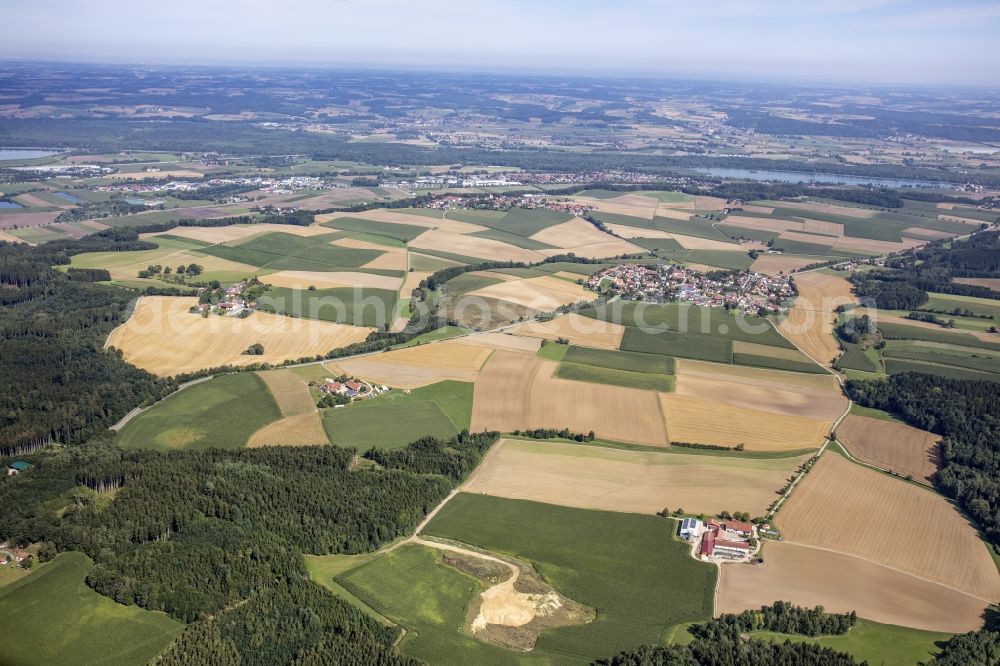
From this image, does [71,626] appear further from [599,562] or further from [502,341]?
[502,341]

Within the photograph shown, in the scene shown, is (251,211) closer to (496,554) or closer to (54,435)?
(54,435)

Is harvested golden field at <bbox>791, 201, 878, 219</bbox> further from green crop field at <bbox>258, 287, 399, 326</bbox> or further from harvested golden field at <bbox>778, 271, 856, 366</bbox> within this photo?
green crop field at <bbox>258, 287, 399, 326</bbox>

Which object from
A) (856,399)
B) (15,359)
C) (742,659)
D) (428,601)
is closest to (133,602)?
(428,601)

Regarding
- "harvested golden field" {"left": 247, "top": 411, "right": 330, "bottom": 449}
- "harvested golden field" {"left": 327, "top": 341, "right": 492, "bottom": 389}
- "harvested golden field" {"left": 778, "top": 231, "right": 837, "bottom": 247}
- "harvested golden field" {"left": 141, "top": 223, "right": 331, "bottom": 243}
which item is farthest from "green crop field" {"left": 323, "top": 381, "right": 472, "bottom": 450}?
"harvested golden field" {"left": 778, "top": 231, "right": 837, "bottom": 247}

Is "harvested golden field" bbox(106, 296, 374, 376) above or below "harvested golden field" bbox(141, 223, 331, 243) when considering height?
below

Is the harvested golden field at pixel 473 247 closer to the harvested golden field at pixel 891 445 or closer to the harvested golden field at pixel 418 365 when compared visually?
the harvested golden field at pixel 418 365

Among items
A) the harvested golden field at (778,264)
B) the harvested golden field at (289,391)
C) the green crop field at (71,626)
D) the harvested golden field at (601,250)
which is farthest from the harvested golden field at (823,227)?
the green crop field at (71,626)

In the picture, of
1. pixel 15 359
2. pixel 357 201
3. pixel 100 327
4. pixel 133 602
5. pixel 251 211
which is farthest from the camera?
pixel 357 201
